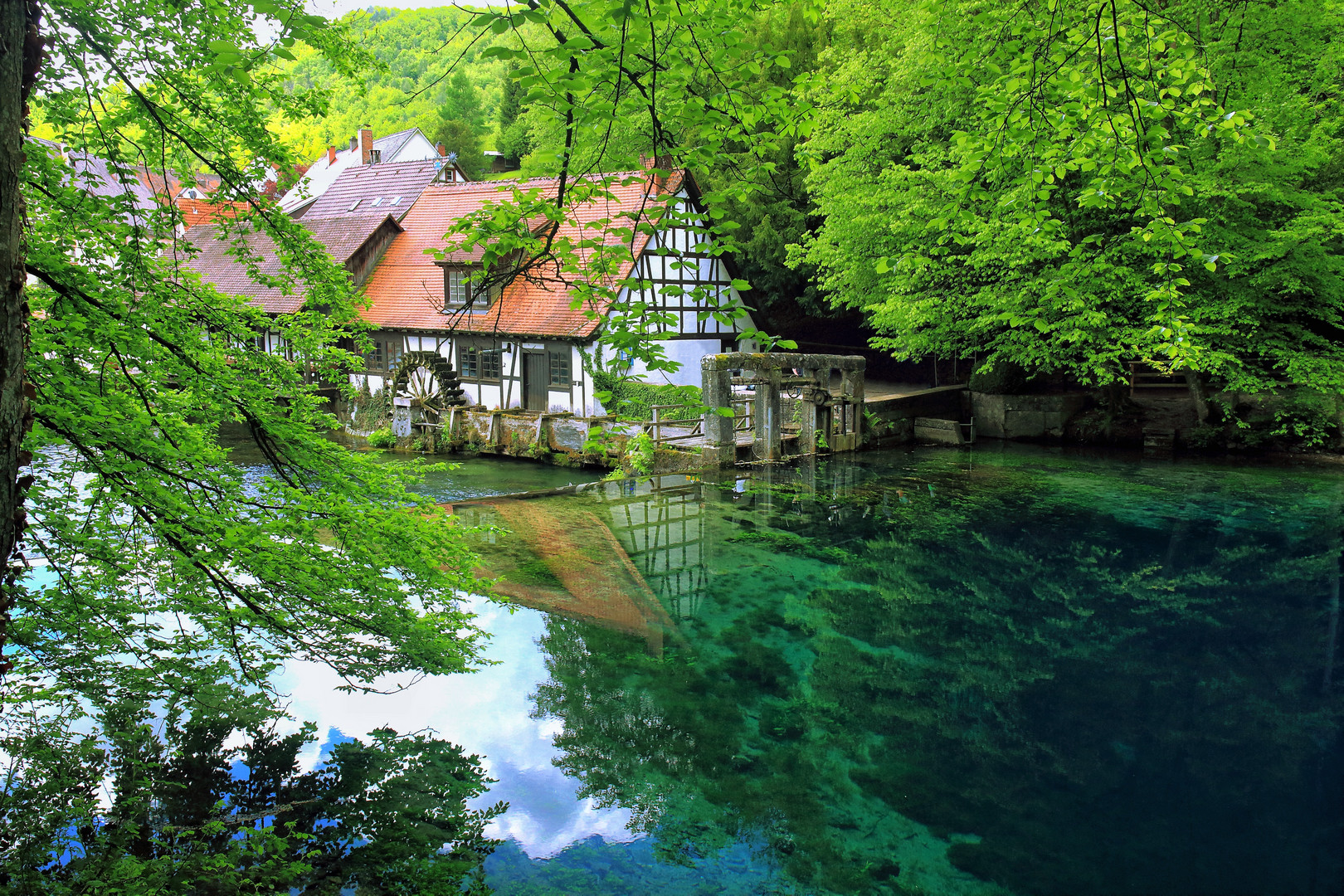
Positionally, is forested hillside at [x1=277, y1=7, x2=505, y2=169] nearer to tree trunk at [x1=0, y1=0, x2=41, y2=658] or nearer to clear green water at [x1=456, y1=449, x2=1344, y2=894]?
tree trunk at [x1=0, y1=0, x2=41, y2=658]

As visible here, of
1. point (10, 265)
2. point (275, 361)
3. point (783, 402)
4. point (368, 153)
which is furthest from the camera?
point (368, 153)

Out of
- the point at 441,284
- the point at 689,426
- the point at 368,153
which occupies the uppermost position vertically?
the point at 368,153

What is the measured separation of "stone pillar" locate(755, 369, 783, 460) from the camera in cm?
1819

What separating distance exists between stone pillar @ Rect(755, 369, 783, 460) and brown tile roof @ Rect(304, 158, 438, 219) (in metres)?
13.5

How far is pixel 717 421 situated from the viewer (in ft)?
57.2

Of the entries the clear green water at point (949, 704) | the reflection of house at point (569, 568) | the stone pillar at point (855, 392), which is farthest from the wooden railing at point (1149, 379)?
the reflection of house at point (569, 568)

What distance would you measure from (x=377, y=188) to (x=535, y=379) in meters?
10.8

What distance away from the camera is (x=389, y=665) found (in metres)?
5.79

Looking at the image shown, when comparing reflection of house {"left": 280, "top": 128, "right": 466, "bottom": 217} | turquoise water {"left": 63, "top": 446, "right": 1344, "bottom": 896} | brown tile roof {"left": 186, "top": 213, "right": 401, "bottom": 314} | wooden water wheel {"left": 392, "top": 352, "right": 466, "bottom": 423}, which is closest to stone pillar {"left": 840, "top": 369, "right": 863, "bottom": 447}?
turquoise water {"left": 63, "top": 446, "right": 1344, "bottom": 896}

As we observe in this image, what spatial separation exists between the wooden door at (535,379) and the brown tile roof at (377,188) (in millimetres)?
8099

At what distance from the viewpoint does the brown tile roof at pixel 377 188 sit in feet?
86.8

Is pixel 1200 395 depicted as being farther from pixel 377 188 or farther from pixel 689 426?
pixel 377 188

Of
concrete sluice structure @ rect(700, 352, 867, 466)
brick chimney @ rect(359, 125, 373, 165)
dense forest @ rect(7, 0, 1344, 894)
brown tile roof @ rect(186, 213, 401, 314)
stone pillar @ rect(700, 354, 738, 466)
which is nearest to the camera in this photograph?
dense forest @ rect(7, 0, 1344, 894)

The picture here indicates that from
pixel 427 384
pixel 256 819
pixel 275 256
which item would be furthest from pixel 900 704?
pixel 275 256
